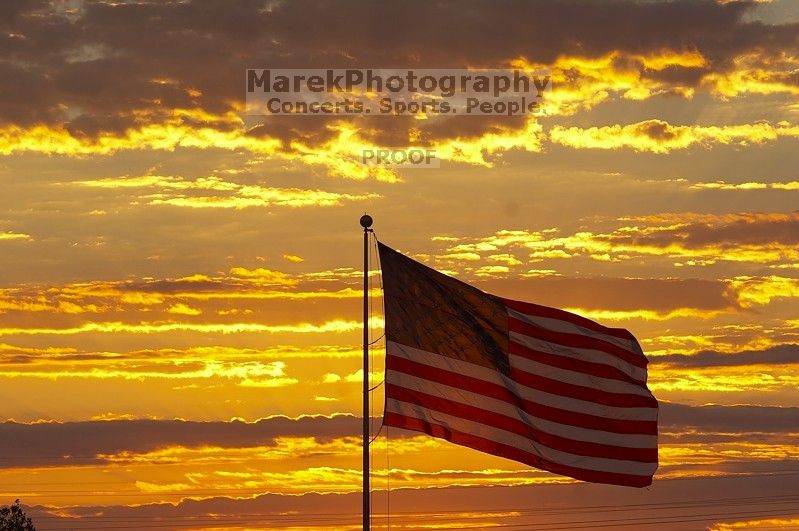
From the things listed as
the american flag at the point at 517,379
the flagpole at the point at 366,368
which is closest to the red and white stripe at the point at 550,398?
the american flag at the point at 517,379

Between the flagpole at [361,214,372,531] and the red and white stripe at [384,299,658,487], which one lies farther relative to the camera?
the red and white stripe at [384,299,658,487]

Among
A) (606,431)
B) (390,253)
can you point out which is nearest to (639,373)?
(606,431)

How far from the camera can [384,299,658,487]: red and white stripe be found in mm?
38594

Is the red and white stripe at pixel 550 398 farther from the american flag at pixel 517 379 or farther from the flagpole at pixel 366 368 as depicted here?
the flagpole at pixel 366 368

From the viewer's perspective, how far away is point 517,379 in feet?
129

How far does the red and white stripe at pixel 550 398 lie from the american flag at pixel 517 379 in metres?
0.03

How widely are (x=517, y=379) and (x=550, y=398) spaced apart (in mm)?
1029

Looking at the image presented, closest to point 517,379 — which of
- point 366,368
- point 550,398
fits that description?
point 550,398

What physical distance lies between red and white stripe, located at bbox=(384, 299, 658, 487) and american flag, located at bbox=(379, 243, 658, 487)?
27 mm

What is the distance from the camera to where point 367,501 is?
116ft

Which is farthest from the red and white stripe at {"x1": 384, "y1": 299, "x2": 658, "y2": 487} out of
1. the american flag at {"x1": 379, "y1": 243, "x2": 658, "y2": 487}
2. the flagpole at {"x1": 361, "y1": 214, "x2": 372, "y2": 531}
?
the flagpole at {"x1": 361, "y1": 214, "x2": 372, "y2": 531}

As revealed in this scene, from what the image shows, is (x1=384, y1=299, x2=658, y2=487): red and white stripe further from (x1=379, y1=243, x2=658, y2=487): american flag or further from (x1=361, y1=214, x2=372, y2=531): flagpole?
(x1=361, y1=214, x2=372, y2=531): flagpole

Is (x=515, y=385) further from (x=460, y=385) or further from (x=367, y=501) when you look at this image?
(x=367, y=501)

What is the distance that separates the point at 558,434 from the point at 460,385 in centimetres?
293
